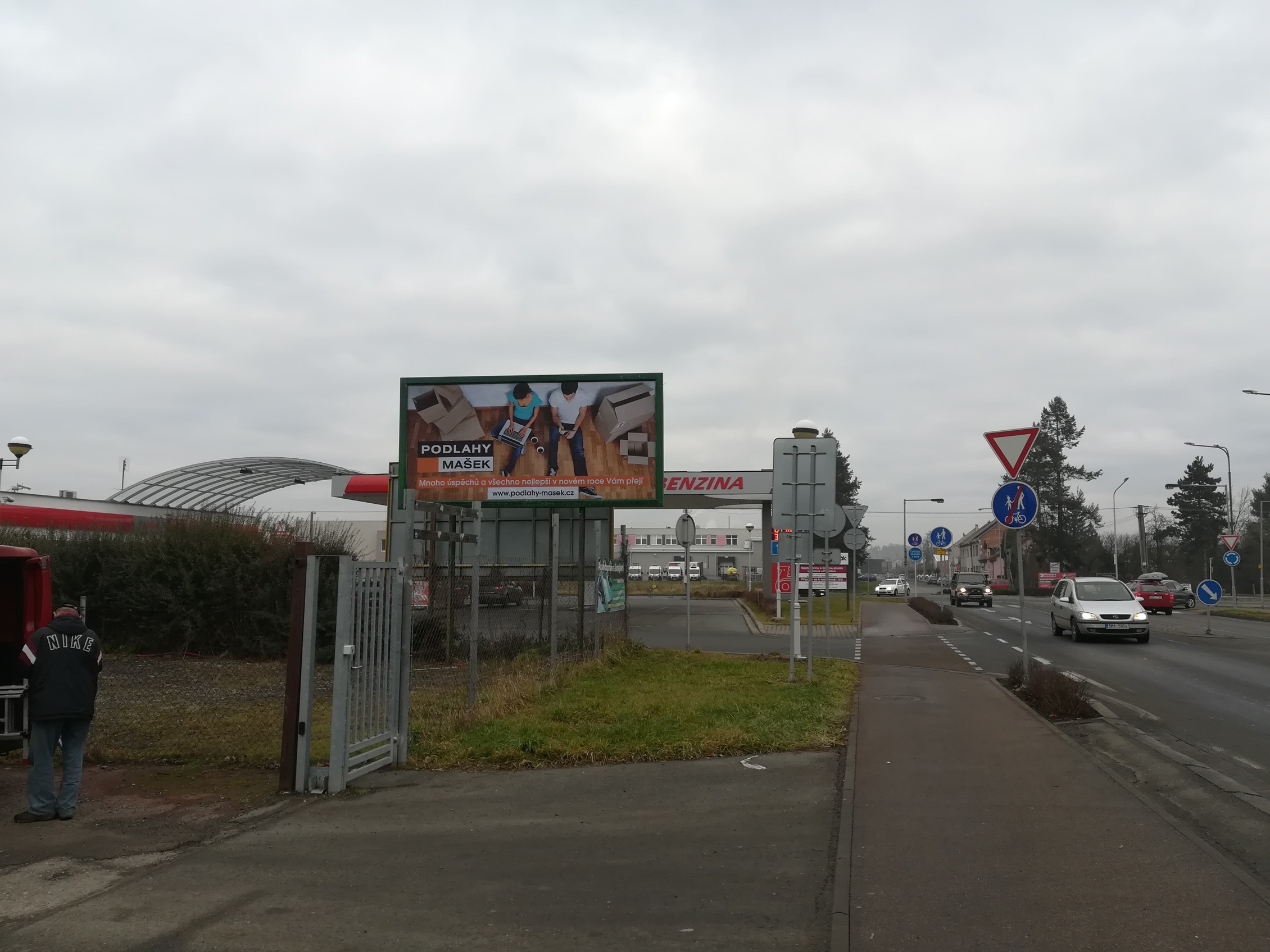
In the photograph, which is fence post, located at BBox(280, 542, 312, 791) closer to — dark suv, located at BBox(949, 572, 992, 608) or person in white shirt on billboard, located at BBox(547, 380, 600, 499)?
person in white shirt on billboard, located at BBox(547, 380, 600, 499)

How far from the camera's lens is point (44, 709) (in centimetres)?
698

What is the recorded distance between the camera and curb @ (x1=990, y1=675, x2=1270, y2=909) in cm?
521

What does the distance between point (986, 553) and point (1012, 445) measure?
146207 mm

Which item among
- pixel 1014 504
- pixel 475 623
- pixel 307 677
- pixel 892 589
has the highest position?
pixel 1014 504

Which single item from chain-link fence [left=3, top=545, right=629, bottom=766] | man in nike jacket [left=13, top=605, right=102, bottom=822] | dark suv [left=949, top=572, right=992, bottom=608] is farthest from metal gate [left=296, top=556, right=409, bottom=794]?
dark suv [left=949, top=572, right=992, bottom=608]

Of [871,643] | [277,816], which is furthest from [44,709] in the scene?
[871,643]

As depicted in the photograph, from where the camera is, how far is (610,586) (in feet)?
56.3

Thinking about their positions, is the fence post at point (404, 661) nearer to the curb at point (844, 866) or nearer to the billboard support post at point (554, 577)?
the curb at point (844, 866)

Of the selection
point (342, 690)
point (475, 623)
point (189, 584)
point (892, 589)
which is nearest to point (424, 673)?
point (475, 623)

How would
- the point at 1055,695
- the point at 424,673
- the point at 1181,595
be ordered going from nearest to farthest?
1. the point at 1055,695
2. the point at 424,673
3. the point at 1181,595

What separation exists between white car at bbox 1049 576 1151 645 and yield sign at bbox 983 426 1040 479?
12.5 meters

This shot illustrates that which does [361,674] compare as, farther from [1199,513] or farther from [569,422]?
[1199,513]

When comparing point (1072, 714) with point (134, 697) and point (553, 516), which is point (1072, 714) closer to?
point (553, 516)

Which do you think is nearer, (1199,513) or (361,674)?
(361,674)
